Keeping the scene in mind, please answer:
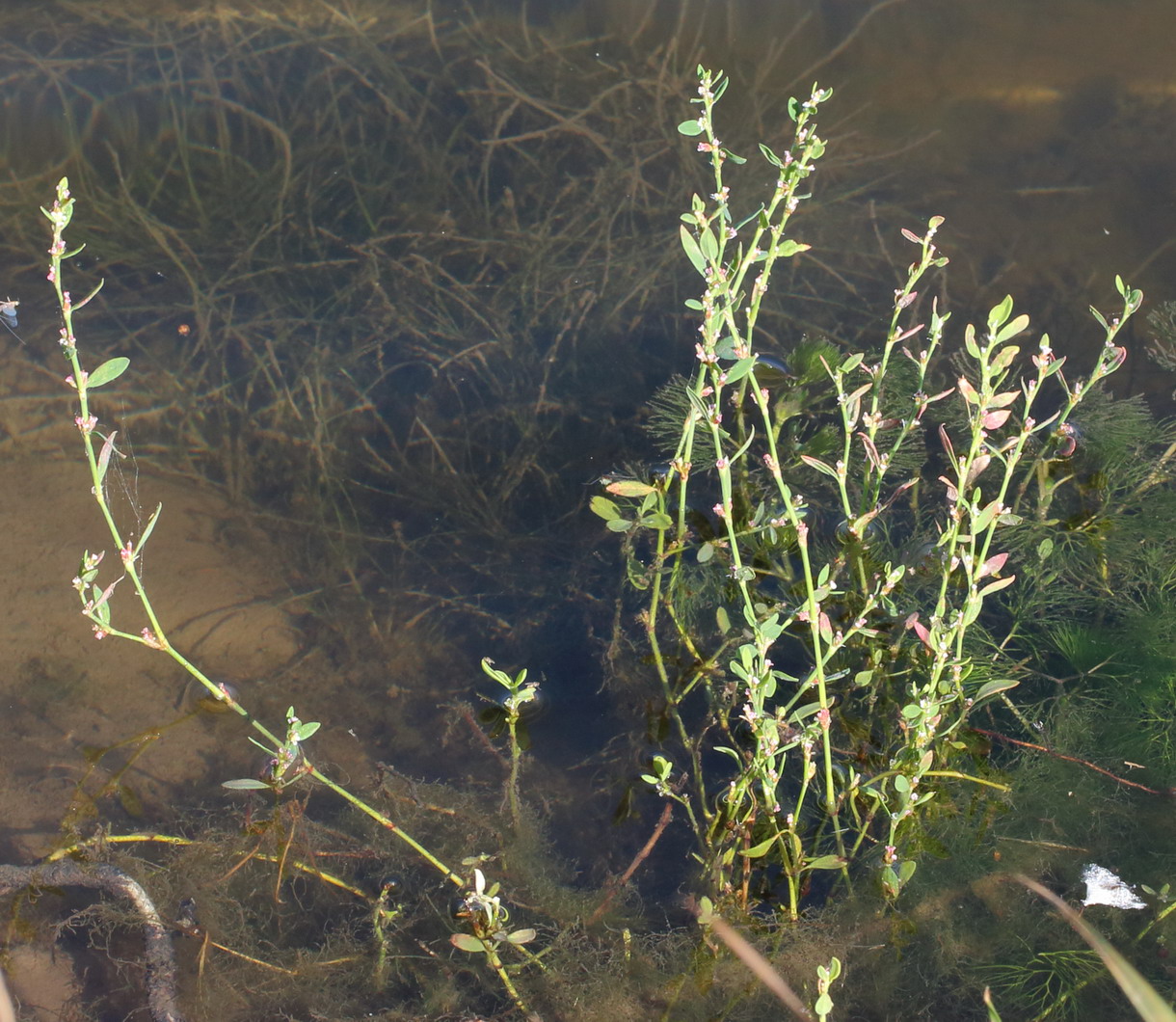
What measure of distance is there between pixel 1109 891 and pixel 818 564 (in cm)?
119

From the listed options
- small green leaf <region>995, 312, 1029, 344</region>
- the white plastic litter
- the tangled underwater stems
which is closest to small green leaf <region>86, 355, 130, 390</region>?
the tangled underwater stems

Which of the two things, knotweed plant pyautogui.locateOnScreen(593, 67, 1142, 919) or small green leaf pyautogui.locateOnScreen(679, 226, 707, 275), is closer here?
small green leaf pyautogui.locateOnScreen(679, 226, 707, 275)

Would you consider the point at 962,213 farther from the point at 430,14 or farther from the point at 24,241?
the point at 24,241

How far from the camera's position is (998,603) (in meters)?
3.17

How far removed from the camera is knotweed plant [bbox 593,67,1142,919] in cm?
178

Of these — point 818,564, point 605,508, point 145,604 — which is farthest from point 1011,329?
point 145,604

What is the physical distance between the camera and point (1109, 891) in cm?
250

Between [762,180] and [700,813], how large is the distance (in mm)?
2986

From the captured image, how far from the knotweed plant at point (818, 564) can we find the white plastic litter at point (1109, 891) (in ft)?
1.33

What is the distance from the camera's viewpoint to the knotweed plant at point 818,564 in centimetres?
178

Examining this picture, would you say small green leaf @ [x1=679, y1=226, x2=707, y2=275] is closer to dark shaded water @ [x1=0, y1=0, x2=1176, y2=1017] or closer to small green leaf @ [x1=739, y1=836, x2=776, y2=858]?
small green leaf @ [x1=739, y1=836, x2=776, y2=858]

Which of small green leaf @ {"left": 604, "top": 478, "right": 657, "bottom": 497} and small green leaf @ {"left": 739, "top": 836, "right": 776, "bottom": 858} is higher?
small green leaf @ {"left": 604, "top": 478, "right": 657, "bottom": 497}

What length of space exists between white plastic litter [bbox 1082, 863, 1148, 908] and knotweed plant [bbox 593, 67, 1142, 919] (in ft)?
1.33

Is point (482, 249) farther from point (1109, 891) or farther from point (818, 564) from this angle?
point (1109, 891)
